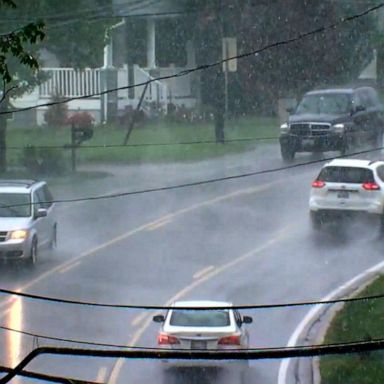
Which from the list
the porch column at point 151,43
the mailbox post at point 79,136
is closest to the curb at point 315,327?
the mailbox post at point 79,136

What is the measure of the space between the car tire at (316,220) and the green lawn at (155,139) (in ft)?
27.6

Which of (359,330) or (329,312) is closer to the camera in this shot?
(359,330)

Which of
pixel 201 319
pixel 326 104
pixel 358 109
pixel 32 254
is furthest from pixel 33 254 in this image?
pixel 358 109

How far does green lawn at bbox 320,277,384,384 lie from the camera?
11.8m

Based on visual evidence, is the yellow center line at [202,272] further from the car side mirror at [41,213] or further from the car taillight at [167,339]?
the car taillight at [167,339]

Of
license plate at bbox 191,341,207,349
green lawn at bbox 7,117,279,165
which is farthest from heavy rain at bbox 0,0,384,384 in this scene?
green lawn at bbox 7,117,279,165

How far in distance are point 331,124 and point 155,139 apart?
7.46m

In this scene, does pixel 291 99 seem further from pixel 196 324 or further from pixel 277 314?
pixel 196 324

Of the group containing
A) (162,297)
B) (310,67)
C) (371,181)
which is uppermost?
(310,67)

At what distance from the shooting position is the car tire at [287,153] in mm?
28375

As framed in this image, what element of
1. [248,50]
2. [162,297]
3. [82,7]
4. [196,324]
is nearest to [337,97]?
[82,7]

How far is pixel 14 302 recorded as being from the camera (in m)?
16.8

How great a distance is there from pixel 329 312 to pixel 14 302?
4691mm

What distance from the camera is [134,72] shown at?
4259cm
